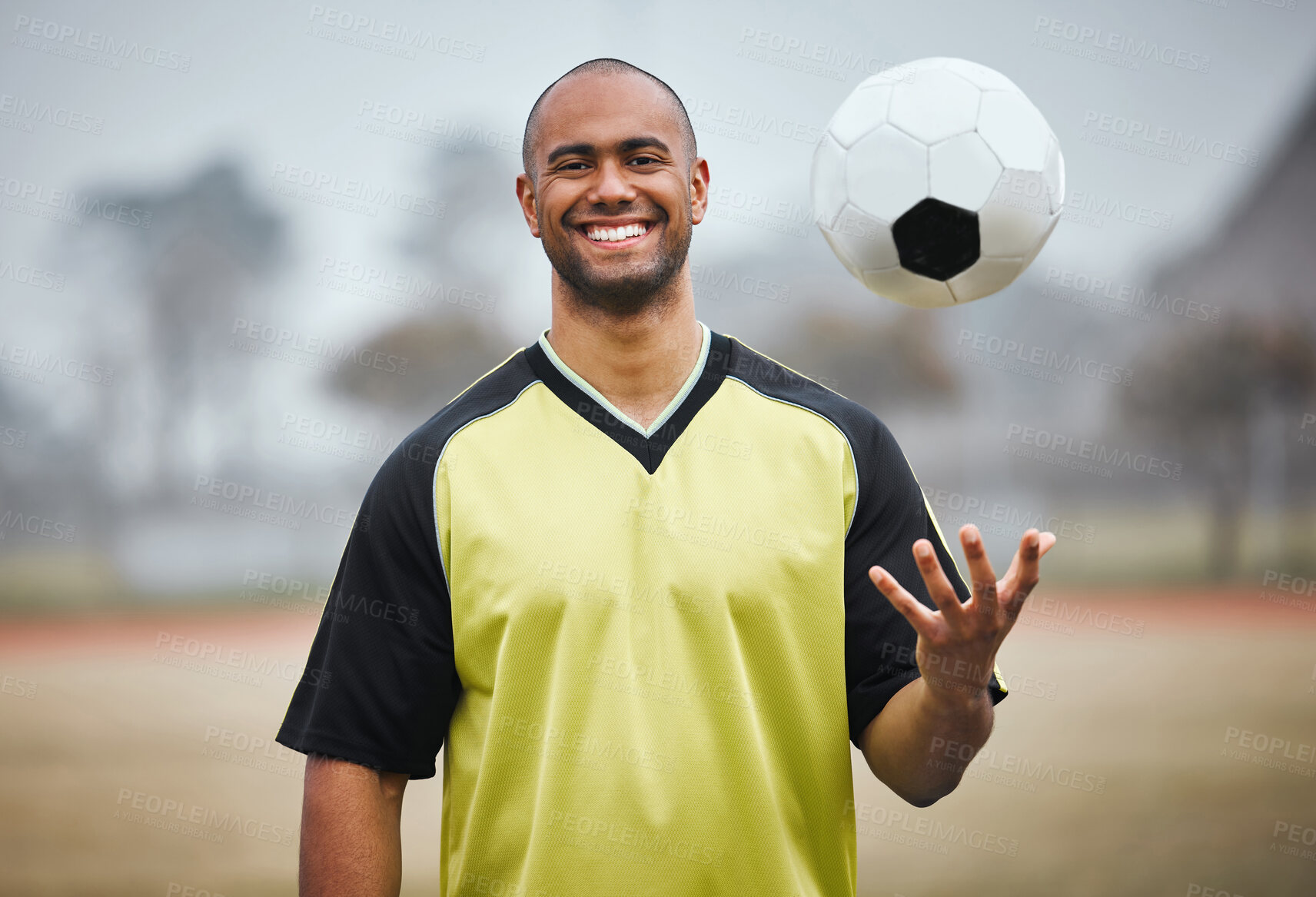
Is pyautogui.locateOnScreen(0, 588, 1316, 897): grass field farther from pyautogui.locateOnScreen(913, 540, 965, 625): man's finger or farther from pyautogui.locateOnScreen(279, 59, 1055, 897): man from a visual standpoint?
pyautogui.locateOnScreen(913, 540, 965, 625): man's finger

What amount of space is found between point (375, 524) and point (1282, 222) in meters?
21.8

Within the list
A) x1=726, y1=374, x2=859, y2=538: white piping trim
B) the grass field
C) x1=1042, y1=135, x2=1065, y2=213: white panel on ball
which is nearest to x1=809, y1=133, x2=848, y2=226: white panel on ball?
x1=1042, y1=135, x2=1065, y2=213: white panel on ball

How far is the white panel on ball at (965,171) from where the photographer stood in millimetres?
1834

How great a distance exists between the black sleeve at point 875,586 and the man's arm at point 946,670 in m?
0.04

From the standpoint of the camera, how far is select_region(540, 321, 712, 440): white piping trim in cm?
163

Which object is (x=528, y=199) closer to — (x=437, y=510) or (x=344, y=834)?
(x=437, y=510)

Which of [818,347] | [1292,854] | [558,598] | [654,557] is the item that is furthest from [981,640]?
[818,347]

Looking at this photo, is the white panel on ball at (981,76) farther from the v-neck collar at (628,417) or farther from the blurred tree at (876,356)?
the blurred tree at (876,356)

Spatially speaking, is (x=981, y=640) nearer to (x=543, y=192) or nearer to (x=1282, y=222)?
(x=543, y=192)

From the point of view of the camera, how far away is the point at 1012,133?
1.86 metres

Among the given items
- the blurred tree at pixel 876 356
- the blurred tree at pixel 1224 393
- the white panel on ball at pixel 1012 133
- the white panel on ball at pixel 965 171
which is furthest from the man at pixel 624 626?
the blurred tree at pixel 1224 393

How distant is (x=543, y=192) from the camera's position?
162cm

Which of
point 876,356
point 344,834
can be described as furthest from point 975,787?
point 876,356

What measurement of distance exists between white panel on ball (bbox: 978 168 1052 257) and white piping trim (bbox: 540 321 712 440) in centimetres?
56
